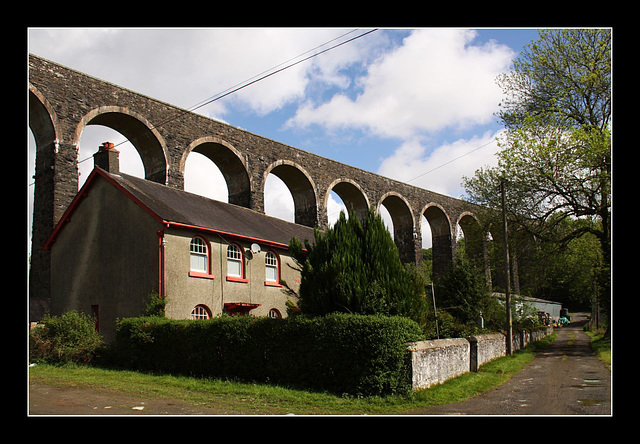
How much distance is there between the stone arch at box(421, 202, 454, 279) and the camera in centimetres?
4231

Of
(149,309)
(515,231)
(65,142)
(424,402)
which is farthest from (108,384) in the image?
(515,231)

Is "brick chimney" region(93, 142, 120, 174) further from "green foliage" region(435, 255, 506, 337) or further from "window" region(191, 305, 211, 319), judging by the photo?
"green foliage" region(435, 255, 506, 337)

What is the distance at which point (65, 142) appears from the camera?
20.0 metres

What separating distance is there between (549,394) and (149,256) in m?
10.3

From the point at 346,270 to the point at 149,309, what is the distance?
5913 mm

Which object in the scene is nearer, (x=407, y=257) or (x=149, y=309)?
(x=149, y=309)

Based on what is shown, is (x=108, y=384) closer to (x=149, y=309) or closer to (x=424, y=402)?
(x=149, y=309)

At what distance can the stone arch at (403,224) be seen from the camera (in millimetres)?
38281

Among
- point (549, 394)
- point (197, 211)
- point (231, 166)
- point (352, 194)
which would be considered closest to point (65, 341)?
point (197, 211)

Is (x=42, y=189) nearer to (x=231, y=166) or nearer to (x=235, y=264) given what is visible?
(x=235, y=264)

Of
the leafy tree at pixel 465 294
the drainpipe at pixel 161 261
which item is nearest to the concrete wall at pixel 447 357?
the leafy tree at pixel 465 294

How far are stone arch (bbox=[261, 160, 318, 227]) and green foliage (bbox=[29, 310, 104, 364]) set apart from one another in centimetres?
1688

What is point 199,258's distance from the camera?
53.1 ft

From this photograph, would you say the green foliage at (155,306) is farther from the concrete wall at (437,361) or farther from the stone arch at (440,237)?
the stone arch at (440,237)
